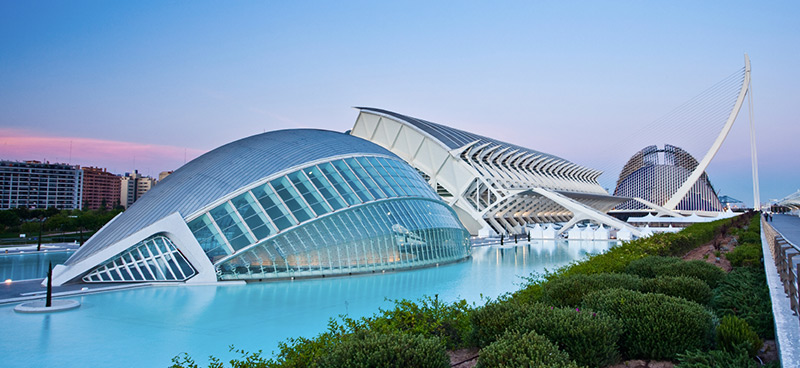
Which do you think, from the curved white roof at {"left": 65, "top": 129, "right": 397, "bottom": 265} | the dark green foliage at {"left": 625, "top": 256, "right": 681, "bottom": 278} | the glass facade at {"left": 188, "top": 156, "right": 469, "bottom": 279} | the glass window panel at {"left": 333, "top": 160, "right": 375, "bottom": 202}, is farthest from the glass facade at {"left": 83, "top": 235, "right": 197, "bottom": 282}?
the dark green foliage at {"left": 625, "top": 256, "right": 681, "bottom": 278}

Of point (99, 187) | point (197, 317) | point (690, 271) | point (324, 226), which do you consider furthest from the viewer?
point (99, 187)

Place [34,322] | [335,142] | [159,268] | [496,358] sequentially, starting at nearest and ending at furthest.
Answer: [496,358] < [34,322] < [159,268] < [335,142]

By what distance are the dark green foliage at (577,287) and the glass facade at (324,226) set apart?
13.0 meters

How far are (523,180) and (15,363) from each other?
64.9 meters

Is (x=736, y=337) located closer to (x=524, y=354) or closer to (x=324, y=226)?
(x=524, y=354)

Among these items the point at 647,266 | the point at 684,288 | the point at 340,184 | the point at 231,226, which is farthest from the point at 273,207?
the point at 684,288

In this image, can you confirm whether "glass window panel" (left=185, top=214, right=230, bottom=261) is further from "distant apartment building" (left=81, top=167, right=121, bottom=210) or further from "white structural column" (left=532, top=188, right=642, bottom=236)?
"distant apartment building" (left=81, top=167, right=121, bottom=210)

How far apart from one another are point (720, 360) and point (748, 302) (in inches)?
123

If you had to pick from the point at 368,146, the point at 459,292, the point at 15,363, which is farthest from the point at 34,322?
the point at 368,146

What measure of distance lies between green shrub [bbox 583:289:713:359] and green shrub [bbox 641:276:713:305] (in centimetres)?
164

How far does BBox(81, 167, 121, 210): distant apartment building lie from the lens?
539 ft

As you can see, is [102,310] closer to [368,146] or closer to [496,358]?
[496,358]

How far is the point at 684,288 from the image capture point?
8.22 meters

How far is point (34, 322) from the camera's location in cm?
1196
